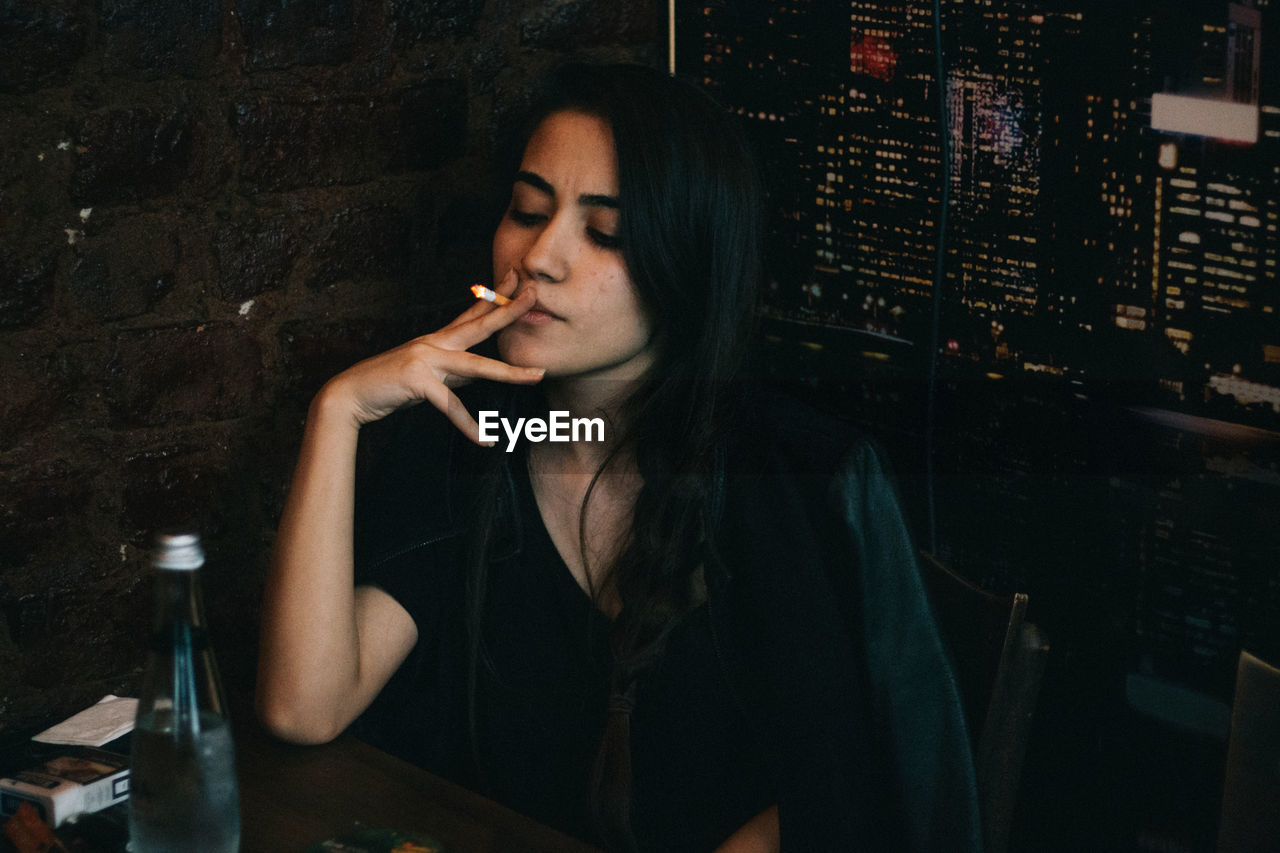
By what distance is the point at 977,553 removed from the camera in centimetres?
172

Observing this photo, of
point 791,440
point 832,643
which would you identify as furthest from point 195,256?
point 832,643

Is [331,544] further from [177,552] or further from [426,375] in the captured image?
[177,552]

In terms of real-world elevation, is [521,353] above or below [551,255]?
below

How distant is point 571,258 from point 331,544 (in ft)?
1.38

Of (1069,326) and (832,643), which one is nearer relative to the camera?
(832,643)

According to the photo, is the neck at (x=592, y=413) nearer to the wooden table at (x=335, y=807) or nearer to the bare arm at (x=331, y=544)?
the bare arm at (x=331, y=544)

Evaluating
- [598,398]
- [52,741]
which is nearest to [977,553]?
[598,398]

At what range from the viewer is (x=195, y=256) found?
154cm

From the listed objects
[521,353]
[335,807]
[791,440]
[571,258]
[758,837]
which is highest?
[571,258]

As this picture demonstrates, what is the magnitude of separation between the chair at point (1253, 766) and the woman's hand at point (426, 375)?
786mm

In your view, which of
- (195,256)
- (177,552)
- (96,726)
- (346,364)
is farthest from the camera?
(346,364)

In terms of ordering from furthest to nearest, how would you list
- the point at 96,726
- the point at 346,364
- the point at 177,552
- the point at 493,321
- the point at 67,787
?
the point at 346,364
the point at 493,321
the point at 96,726
the point at 67,787
the point at 177,552

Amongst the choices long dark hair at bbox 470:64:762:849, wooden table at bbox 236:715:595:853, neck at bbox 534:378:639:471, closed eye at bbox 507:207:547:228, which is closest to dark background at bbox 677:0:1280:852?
long dark hair at bbox 470:64:762:849

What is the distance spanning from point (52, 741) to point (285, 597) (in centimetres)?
26
